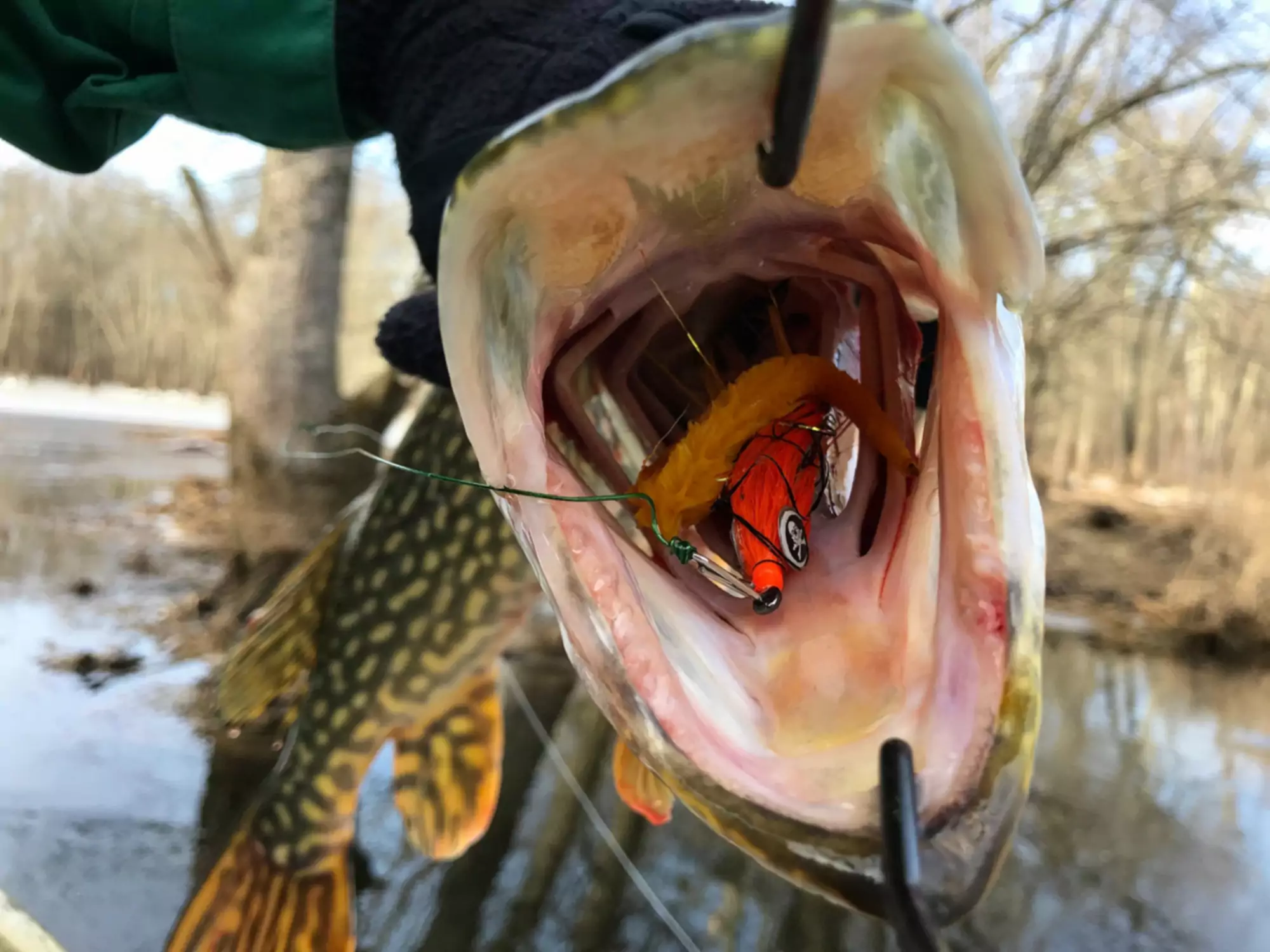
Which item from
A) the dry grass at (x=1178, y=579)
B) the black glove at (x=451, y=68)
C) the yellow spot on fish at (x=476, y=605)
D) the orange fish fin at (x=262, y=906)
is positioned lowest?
the dry grass at (x=1178, y=579)

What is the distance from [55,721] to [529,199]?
1.68m

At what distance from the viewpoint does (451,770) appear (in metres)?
1.07

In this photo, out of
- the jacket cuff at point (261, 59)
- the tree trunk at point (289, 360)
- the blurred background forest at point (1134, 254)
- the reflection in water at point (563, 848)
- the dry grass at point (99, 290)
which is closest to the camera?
the jacket cuff at point (261, 59)

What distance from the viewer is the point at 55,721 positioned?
1548 millimetres

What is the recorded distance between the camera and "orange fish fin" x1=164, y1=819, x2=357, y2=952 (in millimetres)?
976

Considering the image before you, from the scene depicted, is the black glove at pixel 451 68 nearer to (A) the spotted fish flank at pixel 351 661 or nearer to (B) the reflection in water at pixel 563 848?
(A) the spotted fish flank at pixel 351 661

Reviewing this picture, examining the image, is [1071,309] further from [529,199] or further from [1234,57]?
[529,199]

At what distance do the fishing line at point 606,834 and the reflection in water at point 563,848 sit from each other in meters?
0.02

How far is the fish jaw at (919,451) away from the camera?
0.30 meters

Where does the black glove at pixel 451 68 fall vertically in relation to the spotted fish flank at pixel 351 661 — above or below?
above

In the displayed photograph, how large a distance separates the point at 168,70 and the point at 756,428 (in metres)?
0.53

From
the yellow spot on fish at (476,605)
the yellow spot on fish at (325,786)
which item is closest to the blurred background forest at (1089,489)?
the yellow spot on fish at (325,786)

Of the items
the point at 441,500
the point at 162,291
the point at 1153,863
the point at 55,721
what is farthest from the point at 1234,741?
the point at 162,291

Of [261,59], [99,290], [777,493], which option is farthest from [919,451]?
[99,290]
